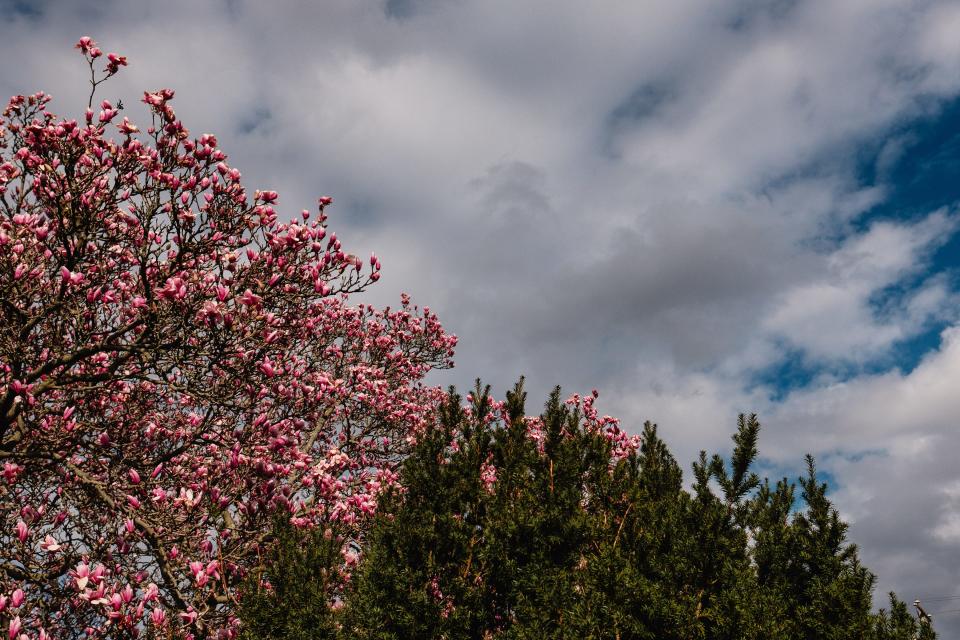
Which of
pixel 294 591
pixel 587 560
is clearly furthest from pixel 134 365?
pixel 587 560

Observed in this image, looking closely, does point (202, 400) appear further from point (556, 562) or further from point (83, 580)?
point (556, 562)

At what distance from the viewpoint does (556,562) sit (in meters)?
8.96

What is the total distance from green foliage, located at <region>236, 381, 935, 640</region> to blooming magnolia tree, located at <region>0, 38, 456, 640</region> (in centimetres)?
150

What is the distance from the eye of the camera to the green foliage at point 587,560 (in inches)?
300

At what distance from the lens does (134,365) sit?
9531 mm

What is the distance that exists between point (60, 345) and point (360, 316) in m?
10.1

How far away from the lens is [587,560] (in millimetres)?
8445

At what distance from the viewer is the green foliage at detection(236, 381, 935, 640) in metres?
7.62

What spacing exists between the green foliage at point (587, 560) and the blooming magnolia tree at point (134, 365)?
1499mm

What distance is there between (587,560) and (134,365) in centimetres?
727

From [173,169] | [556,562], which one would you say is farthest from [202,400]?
[556,562]

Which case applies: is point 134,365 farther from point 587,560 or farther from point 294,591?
point 587,560

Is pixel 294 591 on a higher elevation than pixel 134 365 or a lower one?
lower

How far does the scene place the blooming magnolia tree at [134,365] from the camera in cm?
791
